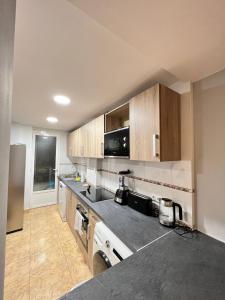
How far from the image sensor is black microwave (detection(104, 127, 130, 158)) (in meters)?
1.45

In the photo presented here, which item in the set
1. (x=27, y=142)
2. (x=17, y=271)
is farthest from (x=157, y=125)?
(x=27, y=142)

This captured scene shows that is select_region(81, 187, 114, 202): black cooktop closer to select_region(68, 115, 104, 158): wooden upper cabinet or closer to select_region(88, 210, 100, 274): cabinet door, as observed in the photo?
select_region(88, 210, 100, 274): cabinet door

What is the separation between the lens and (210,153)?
41.6 inches

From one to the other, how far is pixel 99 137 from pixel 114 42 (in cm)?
127

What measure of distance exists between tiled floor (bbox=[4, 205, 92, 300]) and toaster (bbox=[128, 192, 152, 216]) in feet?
3.36

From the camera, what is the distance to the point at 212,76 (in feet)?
3.43

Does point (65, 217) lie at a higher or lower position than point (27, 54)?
lower

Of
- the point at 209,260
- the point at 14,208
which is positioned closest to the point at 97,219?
the point at 209,260

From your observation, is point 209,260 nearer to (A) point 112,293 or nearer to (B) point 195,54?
(A) point 112,293

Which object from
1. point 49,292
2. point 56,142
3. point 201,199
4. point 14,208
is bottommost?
point 49,292

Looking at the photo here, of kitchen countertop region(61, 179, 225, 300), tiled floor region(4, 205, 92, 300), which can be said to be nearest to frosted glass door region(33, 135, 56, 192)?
tiled floor region(4, 205, 92, 300)

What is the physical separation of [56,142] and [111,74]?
322cm

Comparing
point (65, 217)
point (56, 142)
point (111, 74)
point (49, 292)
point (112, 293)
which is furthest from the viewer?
point (56, 142)

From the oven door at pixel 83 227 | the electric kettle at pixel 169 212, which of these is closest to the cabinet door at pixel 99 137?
the oven door at pixel 83 227
